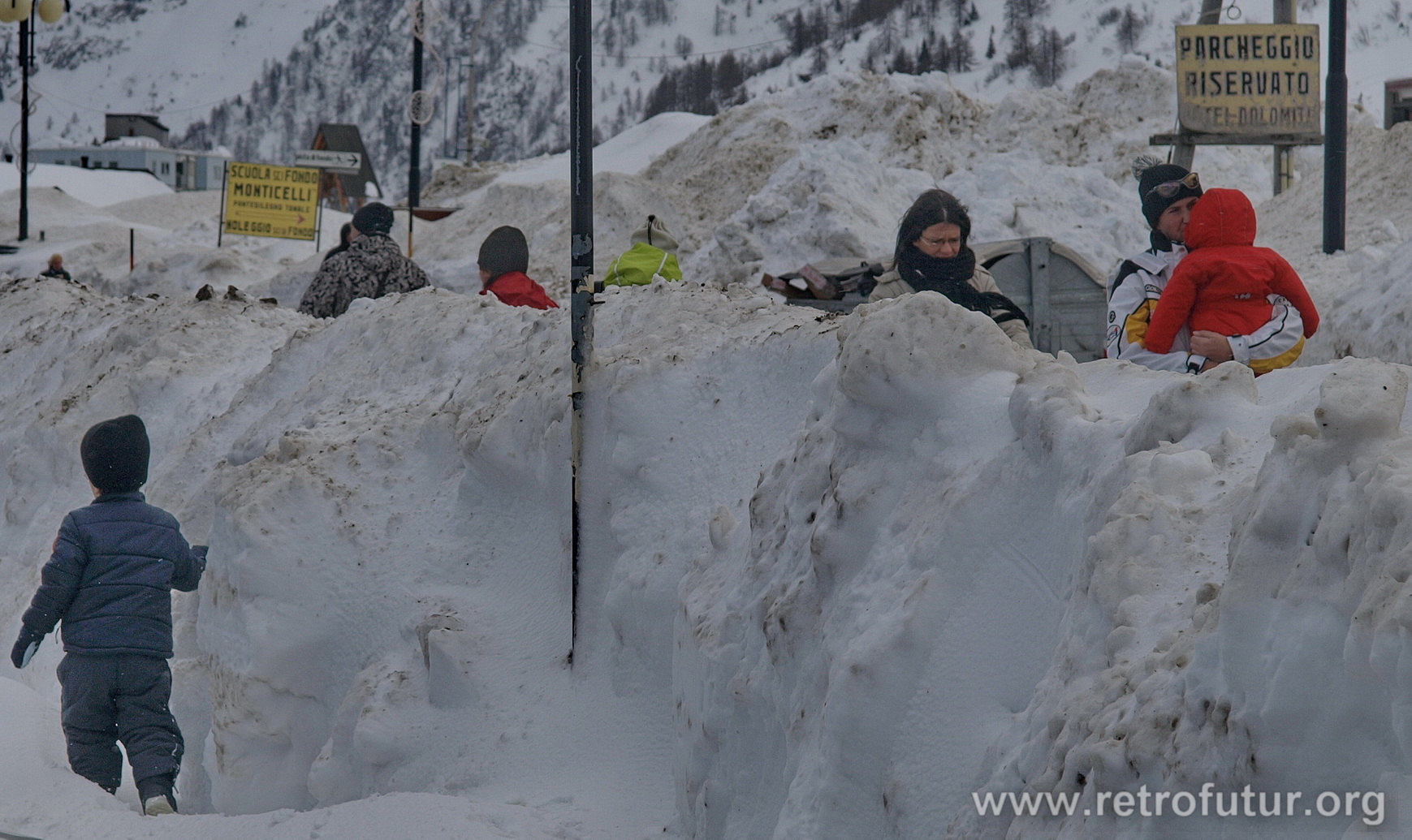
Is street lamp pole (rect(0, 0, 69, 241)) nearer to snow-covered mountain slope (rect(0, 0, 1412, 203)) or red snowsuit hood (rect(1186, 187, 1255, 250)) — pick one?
snow-covered mountain slope (rect(0, 0, 1412, 203))

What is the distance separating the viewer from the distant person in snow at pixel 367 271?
826cm

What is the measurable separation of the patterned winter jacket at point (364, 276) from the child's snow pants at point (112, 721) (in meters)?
3.74

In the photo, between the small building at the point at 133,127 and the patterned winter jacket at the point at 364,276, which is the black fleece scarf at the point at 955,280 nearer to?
the patterned winter jacket at the point at 364,276

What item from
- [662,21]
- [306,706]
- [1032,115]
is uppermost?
[662,21]

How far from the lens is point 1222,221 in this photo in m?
4.55

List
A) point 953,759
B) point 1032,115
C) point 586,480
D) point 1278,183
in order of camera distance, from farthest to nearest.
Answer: point 1032,115, point 1278,183, point 586,480, point 953,759

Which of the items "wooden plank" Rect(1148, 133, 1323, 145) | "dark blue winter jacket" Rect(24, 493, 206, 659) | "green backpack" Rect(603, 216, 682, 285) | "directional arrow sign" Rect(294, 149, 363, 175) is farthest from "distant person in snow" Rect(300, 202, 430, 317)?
"directional arrow sign" Rect(294, 149, 363, 175)

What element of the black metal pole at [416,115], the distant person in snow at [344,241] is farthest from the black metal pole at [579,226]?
the black metal pole at [416,115]

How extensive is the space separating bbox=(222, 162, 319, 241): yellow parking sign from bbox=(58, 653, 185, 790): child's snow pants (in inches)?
643

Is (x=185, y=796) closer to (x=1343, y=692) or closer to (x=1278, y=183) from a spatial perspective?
(x=1343, y=692)

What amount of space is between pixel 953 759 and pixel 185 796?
359 cm

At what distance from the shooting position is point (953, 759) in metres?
2.53

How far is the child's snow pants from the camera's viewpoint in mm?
4699

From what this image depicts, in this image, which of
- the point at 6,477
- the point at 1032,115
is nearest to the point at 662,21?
the point at 1032,115
